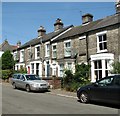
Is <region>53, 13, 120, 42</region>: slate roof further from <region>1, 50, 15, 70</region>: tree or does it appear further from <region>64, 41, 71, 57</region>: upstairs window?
<region>1, 50, 15, 70</region>: tree

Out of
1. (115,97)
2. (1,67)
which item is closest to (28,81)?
(115,97)

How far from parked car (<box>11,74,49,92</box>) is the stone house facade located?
16.7ft

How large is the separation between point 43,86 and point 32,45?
16828 millimetres

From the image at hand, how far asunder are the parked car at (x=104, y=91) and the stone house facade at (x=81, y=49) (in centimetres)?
792

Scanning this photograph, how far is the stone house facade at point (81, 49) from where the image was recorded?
22.0 m

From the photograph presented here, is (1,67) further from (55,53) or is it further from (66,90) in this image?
(66,90)

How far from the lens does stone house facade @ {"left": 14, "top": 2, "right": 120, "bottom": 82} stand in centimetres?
2202

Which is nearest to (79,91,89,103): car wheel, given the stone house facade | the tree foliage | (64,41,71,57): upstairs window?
the tree foliage

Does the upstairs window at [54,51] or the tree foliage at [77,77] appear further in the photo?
the upstairs window at [54,51]

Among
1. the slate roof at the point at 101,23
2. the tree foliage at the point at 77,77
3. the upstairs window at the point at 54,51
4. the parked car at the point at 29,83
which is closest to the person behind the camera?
the parked car at the point at 29,83

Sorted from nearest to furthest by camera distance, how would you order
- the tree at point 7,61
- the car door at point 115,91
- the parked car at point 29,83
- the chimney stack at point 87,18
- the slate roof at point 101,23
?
the car door at point 115,91
the parked car at point 29,83
the slate roof at point 101,23
the chimney stack at point 87,18
the tree at point 7,61

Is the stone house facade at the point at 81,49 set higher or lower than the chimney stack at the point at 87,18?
lower

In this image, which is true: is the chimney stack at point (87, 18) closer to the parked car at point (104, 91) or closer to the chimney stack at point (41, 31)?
the chimney stack at point (41, 31)

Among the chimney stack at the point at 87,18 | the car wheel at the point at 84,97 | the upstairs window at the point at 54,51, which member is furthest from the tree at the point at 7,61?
the car wheel at the point at 84,97
